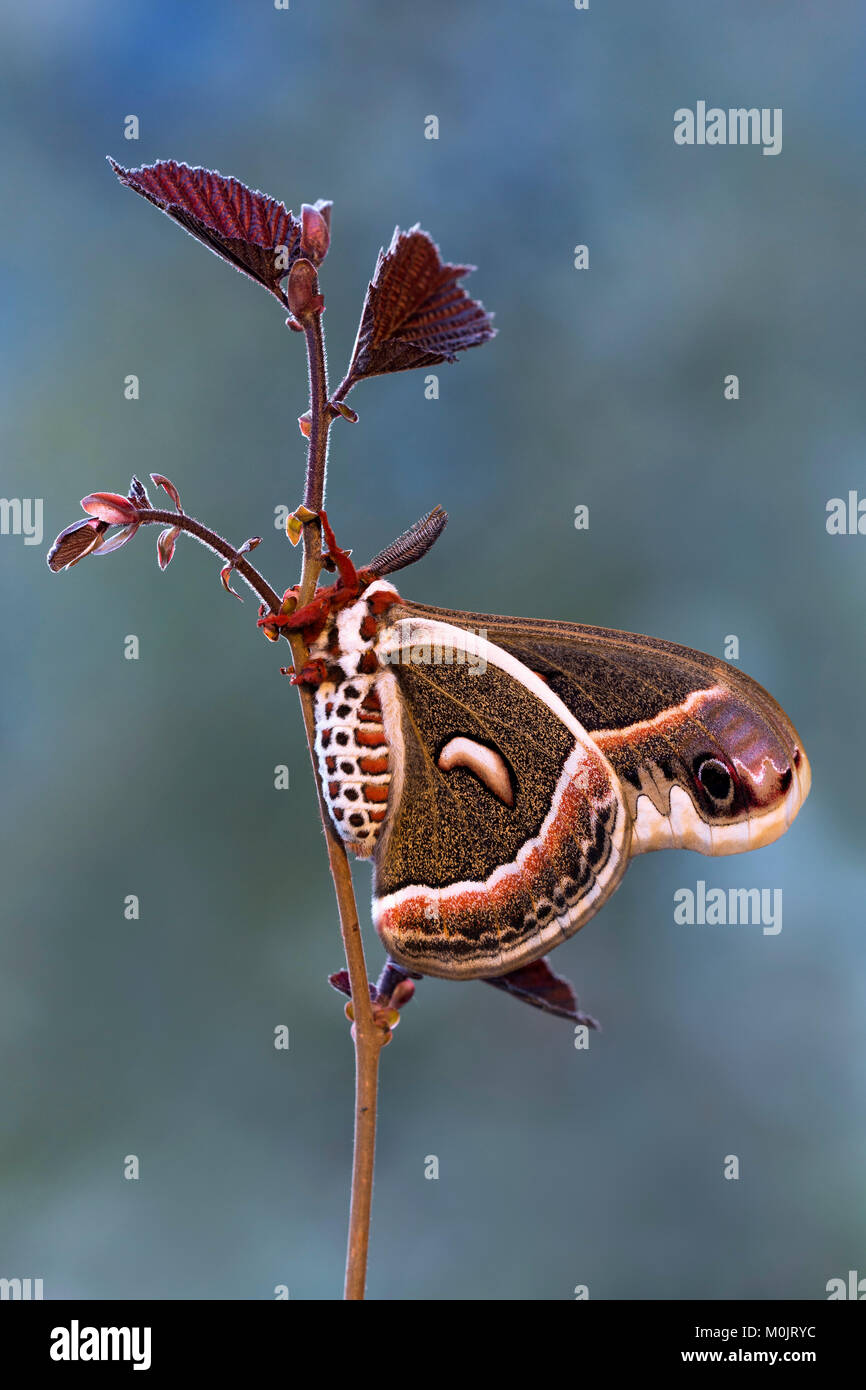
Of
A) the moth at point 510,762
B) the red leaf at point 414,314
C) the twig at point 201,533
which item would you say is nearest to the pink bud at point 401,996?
the moth at point 510,762

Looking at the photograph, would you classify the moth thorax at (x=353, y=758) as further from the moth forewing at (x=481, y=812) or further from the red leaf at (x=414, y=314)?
the red leaf at (x=414, y=314)

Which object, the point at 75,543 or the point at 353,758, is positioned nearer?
the point at 75,543

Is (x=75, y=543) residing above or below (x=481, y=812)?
above

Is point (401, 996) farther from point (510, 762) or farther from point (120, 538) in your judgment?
point (120, 538)

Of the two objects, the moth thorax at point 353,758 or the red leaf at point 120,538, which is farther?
the moth thorax at point 353,758

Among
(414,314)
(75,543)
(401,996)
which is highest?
(414,314)

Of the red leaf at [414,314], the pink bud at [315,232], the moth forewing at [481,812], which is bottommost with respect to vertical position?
the moth forewing at [481,812]

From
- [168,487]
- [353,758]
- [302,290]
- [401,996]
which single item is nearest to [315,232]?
[302,290]

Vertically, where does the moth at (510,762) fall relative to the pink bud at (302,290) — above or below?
below
